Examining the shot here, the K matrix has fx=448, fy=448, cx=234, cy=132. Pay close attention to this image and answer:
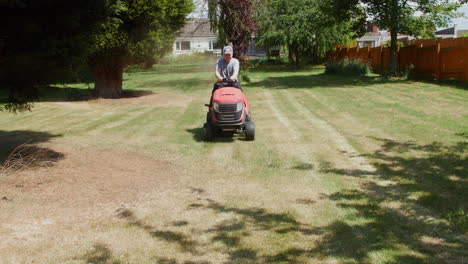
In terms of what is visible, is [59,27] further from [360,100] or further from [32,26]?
[360,100]

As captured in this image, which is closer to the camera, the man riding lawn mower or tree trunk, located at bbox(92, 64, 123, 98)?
the man riding lawn mower

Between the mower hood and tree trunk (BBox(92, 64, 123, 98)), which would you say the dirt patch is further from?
tree trunk (BBox(92, 64, 123, 98))

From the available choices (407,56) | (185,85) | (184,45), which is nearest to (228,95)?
(185,85)

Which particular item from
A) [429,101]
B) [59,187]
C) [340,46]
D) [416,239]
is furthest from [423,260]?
[340,46]

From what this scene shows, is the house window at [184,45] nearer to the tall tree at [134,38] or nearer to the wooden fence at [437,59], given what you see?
the wooden fence at [437,59]

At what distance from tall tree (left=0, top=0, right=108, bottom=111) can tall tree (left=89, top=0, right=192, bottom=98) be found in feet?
23.2

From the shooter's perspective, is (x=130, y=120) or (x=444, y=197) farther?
(x=130, y=120)

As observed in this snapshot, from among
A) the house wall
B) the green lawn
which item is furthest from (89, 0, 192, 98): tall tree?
the house wall

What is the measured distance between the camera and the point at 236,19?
22156 mm

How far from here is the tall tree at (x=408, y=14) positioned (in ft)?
65.9

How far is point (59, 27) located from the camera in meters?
6.30

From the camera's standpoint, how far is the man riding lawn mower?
28.3ft

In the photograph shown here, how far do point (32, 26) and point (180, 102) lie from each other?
1016 cm

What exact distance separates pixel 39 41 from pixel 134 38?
9.21 meters
